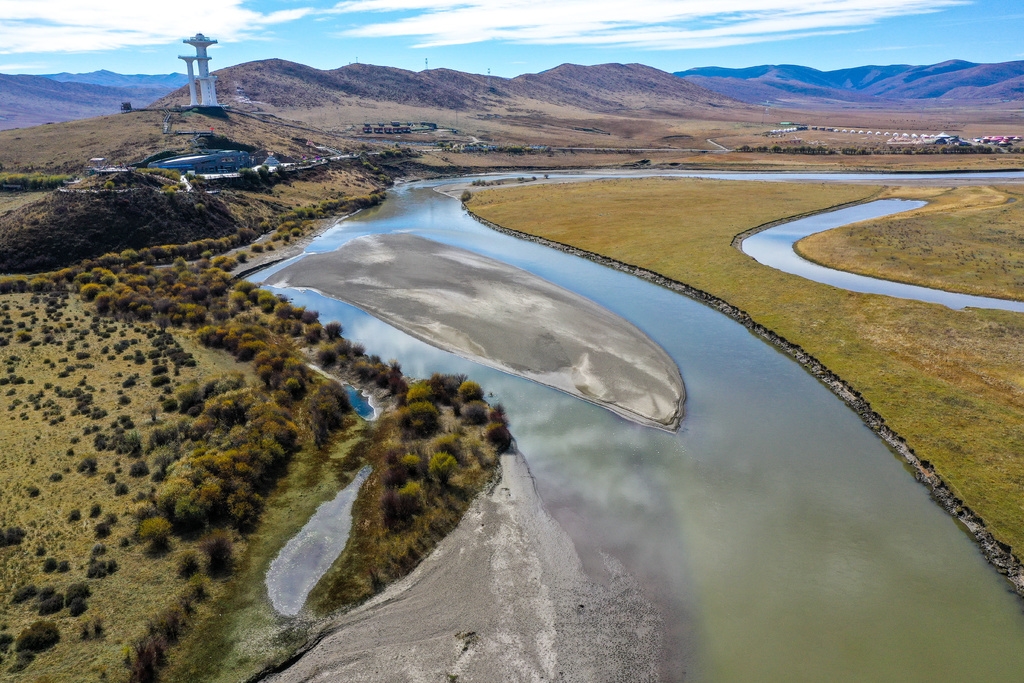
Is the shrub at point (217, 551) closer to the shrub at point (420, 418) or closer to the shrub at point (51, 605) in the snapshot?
the shrub at point (51, 605)

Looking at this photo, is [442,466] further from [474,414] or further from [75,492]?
[75,492]

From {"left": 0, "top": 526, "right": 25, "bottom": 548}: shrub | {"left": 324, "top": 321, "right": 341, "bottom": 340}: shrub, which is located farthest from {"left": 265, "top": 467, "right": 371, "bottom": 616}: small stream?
{"left": 324, "top": 321, "right": 341, "bottom": 340}: shrub

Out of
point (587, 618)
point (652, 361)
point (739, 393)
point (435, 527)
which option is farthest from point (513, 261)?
point (587, 618)

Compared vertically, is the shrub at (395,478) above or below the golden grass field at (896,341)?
below

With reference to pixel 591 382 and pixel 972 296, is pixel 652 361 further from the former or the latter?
pixel 972 296

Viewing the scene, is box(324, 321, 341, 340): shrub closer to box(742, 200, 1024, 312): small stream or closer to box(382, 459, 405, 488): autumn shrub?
box(382, 459, 405, 488): autumn shrub

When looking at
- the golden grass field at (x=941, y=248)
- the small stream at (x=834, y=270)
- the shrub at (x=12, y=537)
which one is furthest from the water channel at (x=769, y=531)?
the golden grass field at (x=941, y=248)

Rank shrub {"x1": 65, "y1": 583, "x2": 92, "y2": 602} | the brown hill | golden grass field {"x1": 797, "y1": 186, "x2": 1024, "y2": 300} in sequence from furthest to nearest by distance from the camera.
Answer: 1. the brown hill
2. golden grass field {"x1": 797, "y1": 186, "x2": 1024, "y2": 300}
3. shrub {"x1": 65, "y1": 583, "x2": 92, "y2": 602}
